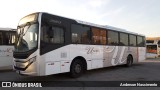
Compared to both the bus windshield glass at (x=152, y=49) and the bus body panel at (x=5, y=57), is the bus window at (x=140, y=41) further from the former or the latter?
the bus windshield glass at (x=152, y=49)

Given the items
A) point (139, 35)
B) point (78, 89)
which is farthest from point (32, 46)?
point (139, 35)

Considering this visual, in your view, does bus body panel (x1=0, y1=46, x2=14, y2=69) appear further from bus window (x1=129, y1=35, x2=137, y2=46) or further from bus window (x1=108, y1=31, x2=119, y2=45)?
bus window (x1=129, y1=35, x2=137, y2=46)

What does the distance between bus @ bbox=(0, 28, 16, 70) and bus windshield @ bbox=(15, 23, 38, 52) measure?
4.54 metres

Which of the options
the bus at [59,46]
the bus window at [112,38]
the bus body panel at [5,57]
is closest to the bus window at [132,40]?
the bus window at [112,38]

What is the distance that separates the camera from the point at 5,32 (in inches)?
567

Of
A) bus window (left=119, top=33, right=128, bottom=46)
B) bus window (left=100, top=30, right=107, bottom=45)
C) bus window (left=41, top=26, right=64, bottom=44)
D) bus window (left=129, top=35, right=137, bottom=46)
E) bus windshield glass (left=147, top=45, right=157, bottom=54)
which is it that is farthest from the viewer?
bus windshield glass (left=147, top=45, right=157, bottom=54)

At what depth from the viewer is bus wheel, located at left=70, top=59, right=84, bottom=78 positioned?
1121 cm

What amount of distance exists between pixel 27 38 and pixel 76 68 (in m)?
3.24

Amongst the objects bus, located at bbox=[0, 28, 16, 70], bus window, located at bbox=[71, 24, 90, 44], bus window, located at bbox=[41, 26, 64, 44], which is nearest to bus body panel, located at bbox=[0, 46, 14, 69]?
bus, located at bbox=[0, 28, 16, 70]

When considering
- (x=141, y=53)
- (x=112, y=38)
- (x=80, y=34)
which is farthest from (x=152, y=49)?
(x=80, y=34)

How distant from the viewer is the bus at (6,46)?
14.4 meters

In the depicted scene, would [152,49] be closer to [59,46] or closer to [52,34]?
[59,46]

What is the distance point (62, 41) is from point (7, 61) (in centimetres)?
597

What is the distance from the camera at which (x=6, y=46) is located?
14.6 m
